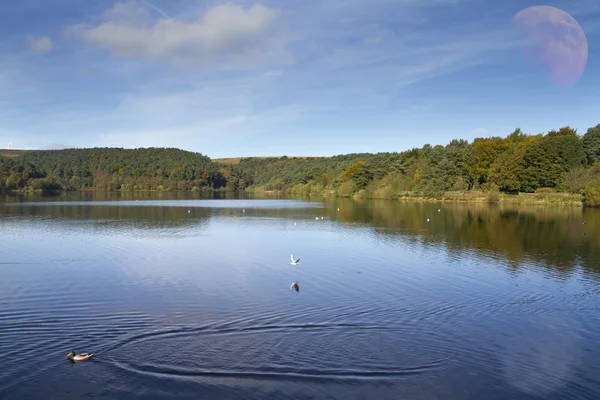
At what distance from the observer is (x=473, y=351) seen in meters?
12.2

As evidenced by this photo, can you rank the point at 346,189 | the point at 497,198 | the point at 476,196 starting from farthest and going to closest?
the point at 346,189
the point at 476,196
the point at 497,198

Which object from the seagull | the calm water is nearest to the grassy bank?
the calm water

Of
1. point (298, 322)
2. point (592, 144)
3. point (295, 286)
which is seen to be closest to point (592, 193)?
point (592, 144)

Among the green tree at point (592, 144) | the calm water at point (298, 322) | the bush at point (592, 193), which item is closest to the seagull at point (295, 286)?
the calm water at point (298, 322)

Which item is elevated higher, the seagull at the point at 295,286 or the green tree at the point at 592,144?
the green tree at the point at 592,144

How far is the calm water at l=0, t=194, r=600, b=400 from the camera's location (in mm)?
10242

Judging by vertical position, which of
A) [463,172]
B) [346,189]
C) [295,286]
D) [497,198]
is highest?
[463,172]

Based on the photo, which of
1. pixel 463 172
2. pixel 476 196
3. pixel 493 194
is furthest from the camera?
pixel 463 172

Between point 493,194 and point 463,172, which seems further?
point 463,172

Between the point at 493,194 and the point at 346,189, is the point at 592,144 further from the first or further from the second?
the point at 346,189

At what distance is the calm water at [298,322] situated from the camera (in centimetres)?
1024

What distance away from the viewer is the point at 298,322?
561 inches

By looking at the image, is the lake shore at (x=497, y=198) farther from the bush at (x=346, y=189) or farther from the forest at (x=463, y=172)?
the bush at (x=346, y=189)

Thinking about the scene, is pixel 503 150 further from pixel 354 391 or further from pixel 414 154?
pixel 354 391
